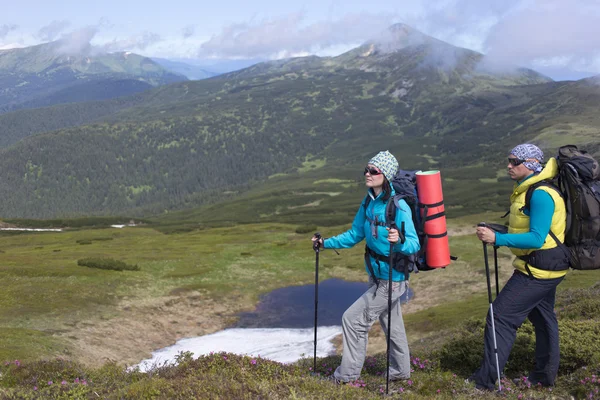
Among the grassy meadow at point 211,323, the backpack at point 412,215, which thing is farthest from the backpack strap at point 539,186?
the grassy meadow at point 211,323

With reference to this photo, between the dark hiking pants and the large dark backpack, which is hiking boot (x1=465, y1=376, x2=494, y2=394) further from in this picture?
the large dark backpack

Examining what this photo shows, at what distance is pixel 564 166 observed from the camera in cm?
1014

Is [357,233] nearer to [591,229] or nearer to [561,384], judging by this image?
[591,229]

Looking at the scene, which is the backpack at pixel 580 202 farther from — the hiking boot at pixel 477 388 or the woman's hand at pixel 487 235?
the hiking boot at pixel 477 388

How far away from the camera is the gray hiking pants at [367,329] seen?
1114 cm

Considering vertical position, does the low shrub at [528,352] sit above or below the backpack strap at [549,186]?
below

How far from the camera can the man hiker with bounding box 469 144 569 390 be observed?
9.93 m

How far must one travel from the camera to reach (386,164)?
1095 centimetres

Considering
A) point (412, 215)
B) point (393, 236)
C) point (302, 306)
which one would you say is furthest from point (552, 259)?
point (302, 306)

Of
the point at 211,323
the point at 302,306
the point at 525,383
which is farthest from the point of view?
the point at 302,306

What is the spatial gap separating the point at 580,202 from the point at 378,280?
190 inches

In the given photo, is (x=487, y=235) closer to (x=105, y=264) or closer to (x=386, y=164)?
(x=386, y=164)

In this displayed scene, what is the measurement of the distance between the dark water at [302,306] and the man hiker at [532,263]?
1184 inches

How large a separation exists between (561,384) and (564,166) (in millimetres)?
5715
